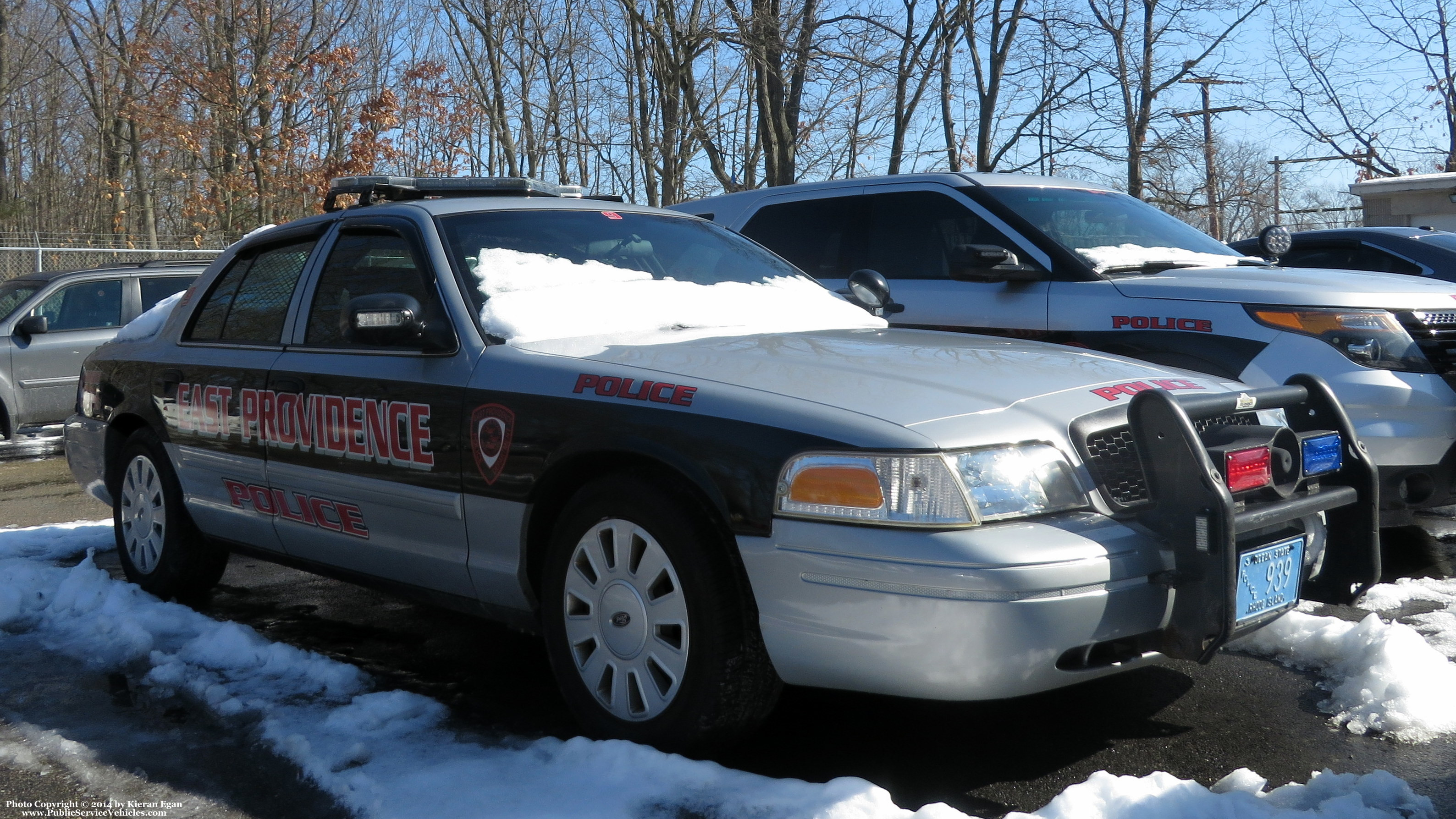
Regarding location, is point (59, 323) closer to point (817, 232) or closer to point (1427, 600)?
point (817, 232)

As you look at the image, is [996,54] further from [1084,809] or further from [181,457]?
[1084,809]

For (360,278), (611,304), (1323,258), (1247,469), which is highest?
(1323,258)

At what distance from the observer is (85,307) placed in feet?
35.9

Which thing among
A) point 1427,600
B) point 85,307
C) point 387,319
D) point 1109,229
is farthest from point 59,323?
point 1427,600

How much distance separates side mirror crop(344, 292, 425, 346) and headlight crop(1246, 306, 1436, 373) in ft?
11.4

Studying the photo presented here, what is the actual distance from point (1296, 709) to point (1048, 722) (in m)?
0.72

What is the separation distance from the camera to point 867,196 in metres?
6.79

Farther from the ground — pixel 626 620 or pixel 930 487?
pixel 930 487

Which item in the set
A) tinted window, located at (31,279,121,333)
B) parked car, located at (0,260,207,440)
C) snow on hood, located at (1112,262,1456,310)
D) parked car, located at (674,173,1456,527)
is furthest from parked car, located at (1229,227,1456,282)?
tinted window, located at (31,279,121,333)

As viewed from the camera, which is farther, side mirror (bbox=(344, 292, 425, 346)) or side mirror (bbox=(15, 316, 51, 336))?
side mirror (bbox=(15, 316, 51, 336))

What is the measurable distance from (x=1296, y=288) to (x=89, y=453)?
5303mm

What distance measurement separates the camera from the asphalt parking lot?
307cm

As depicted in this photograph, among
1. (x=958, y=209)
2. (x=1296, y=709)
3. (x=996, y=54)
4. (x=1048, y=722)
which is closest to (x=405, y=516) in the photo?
(x=1048, y=722)

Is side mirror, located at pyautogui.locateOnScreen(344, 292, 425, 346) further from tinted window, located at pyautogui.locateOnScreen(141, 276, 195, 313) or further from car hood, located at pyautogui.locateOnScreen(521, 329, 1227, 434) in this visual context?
tinted window, located at pyautogui.locateOnScreen(141, 276, 195, 313)
